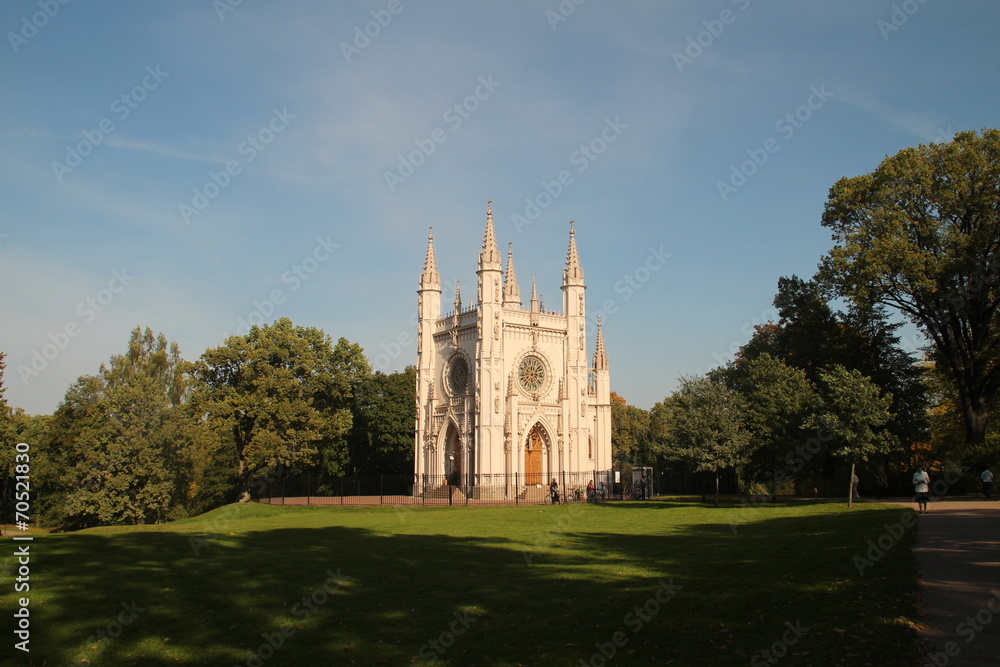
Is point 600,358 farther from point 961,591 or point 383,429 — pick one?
point 961,591

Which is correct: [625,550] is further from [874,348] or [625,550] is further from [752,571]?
[874,348]

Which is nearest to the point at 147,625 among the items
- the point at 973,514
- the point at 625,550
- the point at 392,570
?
the point at 392,570

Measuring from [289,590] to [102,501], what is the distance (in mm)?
32023

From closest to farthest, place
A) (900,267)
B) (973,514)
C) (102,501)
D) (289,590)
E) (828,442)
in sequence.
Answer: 1. (289,590)
2. (973,514)
3. (828,442)
4. (900,267)
5. (102,501)

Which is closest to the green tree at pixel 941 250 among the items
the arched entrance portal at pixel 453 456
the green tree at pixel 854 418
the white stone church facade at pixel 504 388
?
the green tree at pixel 854 418

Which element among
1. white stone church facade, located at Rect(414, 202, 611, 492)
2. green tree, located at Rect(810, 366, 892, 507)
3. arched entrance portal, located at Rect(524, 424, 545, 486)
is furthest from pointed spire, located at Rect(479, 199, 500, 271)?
green tree, located at Rect(810, 366, 892, 507)

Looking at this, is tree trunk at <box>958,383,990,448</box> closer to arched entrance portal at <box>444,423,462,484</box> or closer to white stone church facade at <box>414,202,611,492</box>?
white stone church facade at <box>414,202,611,492</box>

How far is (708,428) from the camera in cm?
3653

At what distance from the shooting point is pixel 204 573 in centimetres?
1472

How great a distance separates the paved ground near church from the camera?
840cm

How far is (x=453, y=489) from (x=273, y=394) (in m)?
14.5

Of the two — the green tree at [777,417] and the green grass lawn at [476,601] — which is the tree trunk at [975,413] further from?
the green grass lawn at [476,601]

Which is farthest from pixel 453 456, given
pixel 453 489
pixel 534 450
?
pixel 534 450

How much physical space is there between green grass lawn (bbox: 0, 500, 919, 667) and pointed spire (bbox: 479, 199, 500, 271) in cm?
3553
